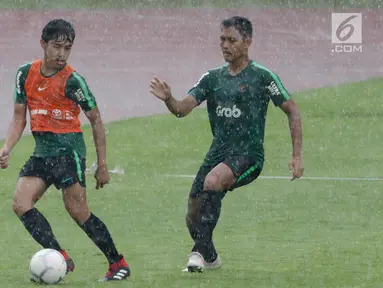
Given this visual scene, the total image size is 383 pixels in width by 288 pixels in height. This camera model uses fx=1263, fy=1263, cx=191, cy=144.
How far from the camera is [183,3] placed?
3108 centimetres

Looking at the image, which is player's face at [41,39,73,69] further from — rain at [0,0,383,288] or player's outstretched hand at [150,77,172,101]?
player's outstretched hand at [150,77,172,101]

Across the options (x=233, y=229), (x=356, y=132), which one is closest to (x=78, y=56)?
(x=356, y=132)

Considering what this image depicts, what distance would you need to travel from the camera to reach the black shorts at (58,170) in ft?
29.4

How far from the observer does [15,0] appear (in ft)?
101

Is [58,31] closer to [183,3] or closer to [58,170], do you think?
[58,170]

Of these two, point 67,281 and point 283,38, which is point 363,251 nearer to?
point 67,281

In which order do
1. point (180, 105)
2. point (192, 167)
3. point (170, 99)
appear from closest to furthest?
point (170, 99), point (180, 105), point (192, 167)

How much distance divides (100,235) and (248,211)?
4.10 meters

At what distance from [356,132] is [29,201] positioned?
1029 cm

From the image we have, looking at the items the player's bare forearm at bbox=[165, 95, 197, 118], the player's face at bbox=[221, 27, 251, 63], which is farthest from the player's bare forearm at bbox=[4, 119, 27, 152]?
the player's face at bbox=[221, 27, 251, 63]

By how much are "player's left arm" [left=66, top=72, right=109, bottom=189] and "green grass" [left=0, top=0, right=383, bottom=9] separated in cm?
2047

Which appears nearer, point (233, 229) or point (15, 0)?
point (233, 229)

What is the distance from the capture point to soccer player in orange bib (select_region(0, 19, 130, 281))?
29.3ft

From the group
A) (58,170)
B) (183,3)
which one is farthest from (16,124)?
(183,3)
